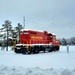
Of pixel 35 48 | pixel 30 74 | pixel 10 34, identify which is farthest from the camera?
pixel 10 34

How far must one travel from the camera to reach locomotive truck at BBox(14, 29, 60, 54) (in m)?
28.3

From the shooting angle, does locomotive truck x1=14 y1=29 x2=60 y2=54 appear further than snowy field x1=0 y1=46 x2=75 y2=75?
Yes

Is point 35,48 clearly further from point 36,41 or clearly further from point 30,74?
point 30,74

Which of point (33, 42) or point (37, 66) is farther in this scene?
point (33, 42)

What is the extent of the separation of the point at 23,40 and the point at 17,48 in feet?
6.57

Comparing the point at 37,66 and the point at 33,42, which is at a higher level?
the point at 33,42

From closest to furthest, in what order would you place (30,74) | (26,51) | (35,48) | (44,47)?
(30,74), (26,51), (35,48), (44,47)

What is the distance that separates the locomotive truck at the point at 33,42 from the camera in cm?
2830

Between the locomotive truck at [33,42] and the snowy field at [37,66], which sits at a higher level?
the locomotive truck at [33,42]

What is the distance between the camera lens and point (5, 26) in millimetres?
70750

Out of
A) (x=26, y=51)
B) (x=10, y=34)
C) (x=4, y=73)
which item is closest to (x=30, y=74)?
(x=4, y=73)

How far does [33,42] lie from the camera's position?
30078 millimetres

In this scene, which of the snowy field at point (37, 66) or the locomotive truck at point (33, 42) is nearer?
the snowy field at point (37, 66)

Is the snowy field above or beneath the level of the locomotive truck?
beneath
